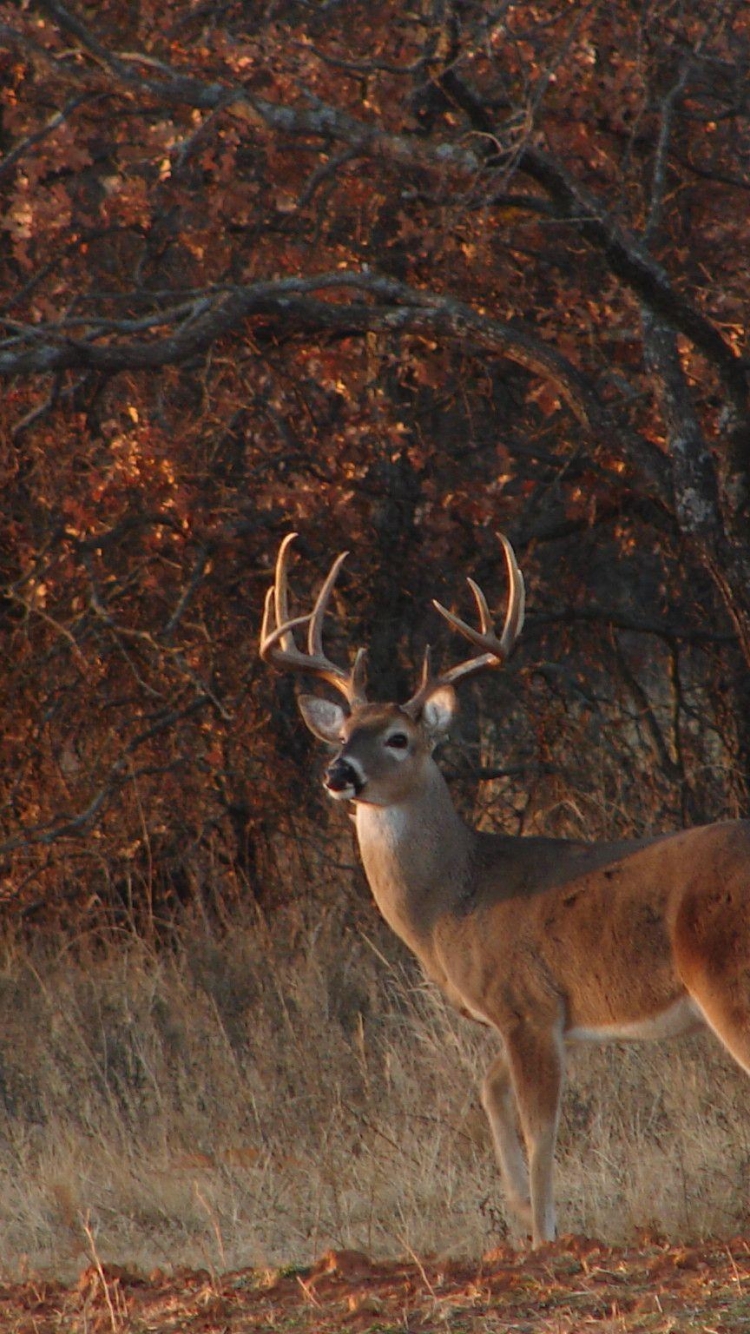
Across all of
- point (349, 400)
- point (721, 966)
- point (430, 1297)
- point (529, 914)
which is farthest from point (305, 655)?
point (430, 1297)

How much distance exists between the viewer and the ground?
4.29m

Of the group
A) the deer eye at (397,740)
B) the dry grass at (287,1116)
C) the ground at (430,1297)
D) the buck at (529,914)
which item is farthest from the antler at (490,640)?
the ground at (430,1297)

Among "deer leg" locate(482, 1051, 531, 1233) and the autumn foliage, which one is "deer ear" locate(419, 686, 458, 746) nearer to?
"deer leg" locate(482, 1051, 531, 1233)

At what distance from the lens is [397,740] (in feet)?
21.2

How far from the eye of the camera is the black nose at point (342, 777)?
Result: 6.15 metres

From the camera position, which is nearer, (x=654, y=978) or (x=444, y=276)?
(x=654, y=978)

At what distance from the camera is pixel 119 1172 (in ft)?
21.4

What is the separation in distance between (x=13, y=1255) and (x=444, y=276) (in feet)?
15.3

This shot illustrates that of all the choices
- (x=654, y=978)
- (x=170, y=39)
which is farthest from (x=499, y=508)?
(x=654, y=978)

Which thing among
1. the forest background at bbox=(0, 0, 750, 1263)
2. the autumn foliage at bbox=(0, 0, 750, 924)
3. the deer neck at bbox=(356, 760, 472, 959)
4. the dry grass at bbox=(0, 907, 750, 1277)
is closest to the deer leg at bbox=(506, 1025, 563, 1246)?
the dry grass at bbox=(0, 907, 750, 1277)

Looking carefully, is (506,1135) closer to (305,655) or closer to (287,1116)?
(287,1116)

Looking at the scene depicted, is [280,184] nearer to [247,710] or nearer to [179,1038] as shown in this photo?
[247,710]

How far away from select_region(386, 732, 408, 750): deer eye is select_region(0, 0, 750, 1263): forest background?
132 cm

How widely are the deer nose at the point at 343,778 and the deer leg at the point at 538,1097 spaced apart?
950mm
